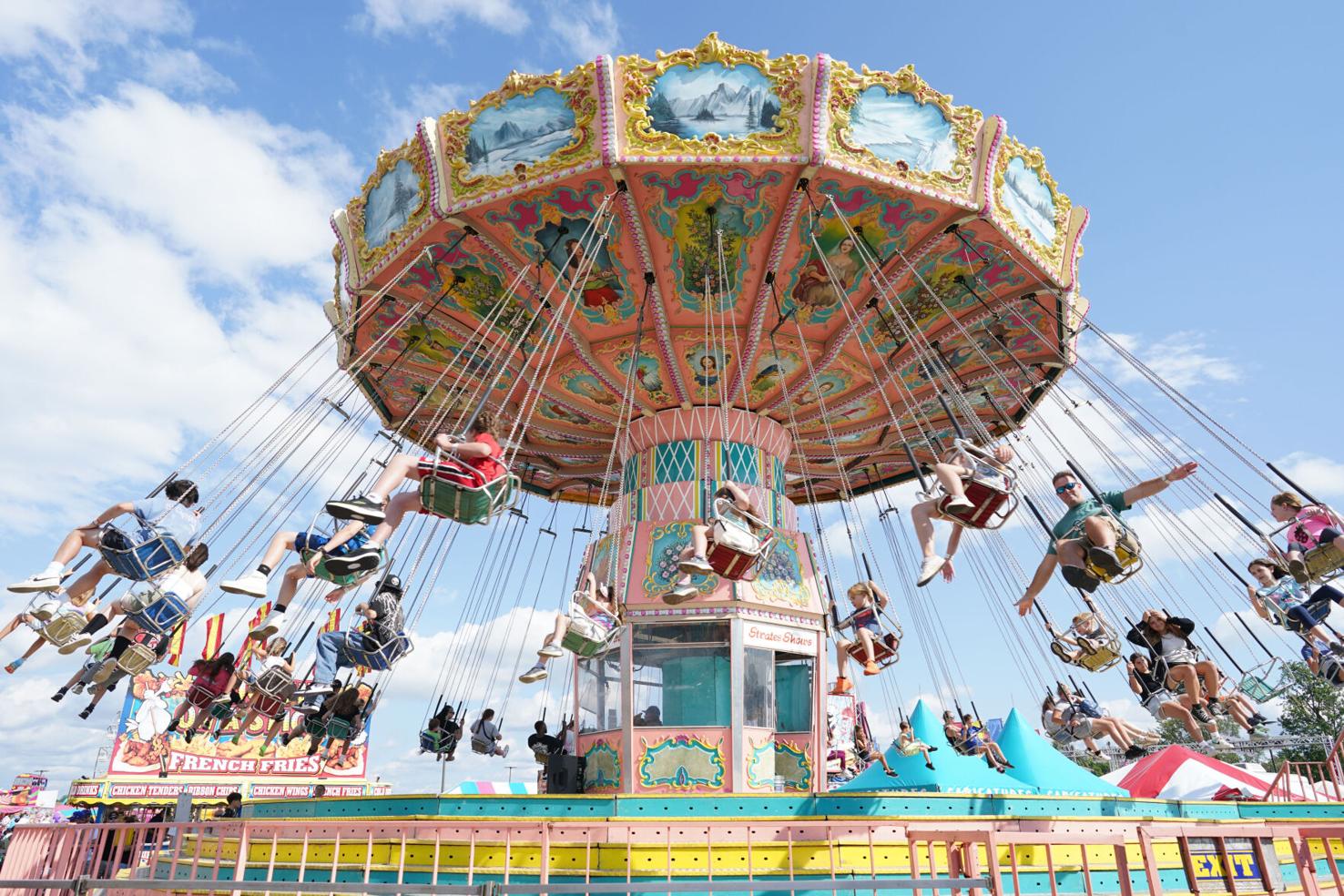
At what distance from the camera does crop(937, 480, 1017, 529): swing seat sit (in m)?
7.03

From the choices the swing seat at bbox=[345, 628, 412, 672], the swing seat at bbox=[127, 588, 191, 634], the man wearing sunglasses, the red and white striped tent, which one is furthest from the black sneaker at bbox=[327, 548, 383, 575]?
the red and white striped tent

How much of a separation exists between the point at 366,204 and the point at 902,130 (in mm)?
6574

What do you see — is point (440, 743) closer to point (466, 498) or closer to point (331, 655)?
point (331, 655)

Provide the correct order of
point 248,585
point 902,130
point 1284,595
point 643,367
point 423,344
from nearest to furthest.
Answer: point 248,585, point 1284,595, point 902,130, point 643,367, point 423,344

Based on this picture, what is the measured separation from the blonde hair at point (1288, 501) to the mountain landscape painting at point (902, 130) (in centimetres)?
457

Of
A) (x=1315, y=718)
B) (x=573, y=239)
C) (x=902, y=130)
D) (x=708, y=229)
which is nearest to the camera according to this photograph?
(x=902, y=130)

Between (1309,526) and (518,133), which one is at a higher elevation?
(518,133)

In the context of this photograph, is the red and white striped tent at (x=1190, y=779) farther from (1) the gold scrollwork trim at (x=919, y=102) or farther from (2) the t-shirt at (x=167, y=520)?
(2) the t-shirt at (x=167, y=520)

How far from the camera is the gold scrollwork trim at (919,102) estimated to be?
888 centimetres

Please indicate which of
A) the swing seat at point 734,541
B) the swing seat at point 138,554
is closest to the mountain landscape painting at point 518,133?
the swing seat at point 734,541

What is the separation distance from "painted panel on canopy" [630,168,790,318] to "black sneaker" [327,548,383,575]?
4705mm

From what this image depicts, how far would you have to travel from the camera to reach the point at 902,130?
9.19 meters

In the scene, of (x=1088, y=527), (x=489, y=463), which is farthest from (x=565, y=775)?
(x=1088, y=527)

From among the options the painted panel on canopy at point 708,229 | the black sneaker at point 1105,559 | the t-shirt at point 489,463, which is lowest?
the black sneaker at point 1105,559
